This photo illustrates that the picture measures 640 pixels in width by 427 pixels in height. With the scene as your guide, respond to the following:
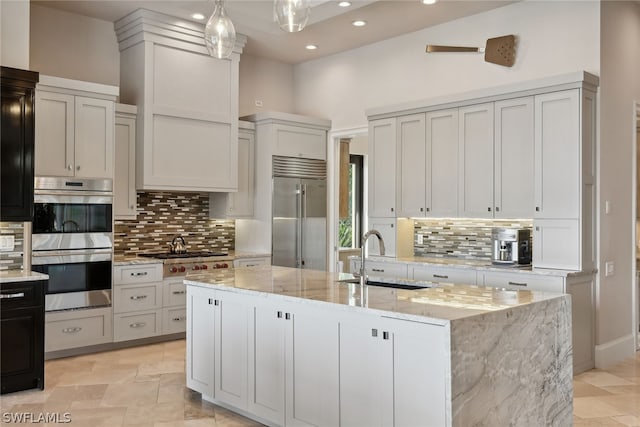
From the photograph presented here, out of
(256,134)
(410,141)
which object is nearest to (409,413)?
(410,141)

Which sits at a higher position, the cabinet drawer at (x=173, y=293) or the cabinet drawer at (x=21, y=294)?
the cabinet drawer at (x=21, y=294)

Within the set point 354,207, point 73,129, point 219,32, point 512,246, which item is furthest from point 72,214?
point 354,207

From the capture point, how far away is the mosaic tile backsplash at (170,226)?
619 centimetres

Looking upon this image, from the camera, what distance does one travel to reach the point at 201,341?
4.03 m

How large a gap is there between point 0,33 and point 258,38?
9.09 feet

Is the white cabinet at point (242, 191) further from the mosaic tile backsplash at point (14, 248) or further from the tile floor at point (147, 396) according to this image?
the mosaic tile backsplash at point (14, 248)

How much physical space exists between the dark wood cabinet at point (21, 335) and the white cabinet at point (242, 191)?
2.67 metres

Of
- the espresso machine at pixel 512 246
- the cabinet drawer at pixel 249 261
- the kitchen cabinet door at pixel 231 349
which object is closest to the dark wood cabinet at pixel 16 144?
the kitchen cabinet door at pixel 231 349

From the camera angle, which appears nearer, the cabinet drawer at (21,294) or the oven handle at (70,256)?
the cabinet drawer at (21,294)

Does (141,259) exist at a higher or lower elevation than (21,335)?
higher

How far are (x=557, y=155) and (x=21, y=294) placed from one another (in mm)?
4337

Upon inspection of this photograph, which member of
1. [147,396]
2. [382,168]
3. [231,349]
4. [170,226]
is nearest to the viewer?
[231,349]

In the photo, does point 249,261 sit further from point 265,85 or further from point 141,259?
point 265,85

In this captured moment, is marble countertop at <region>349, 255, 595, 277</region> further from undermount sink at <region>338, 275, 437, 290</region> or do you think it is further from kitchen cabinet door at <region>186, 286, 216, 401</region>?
kitchen cabinet door at <region>186, 286, 216, 401</region>
